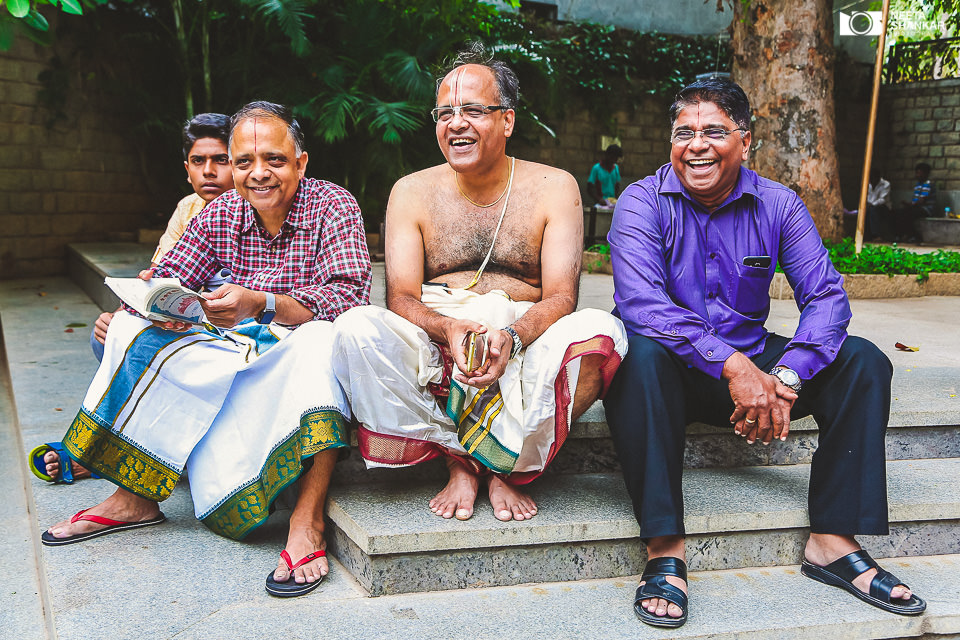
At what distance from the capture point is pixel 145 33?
855 cm

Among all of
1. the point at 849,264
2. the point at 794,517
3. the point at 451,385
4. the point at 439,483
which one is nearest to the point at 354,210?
the point at 451,385

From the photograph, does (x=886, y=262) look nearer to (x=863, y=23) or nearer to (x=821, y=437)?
(x=863, y=23)

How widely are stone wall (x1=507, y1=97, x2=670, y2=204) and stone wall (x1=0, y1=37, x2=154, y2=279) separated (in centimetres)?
591

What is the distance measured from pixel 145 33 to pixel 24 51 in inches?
50.6

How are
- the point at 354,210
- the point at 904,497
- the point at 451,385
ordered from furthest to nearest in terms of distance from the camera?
the point at 354,210 < the point at 904,497 < the point at 451,385

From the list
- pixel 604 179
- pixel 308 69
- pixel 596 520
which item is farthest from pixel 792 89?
pixel 596 520

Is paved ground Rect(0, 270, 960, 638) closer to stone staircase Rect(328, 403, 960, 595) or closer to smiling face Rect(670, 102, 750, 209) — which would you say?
stone staircase Rect(328, 403, 960, 595)

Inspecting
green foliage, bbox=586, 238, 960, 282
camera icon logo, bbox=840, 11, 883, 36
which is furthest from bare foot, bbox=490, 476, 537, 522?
camera icon logo, bbox=840, 11, 883, 36

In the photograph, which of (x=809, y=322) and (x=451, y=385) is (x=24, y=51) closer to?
(x=451, y=385)

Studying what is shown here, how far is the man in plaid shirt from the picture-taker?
236 centimetres

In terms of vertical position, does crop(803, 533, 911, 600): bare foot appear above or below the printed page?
below

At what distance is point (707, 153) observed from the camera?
8.45 feet

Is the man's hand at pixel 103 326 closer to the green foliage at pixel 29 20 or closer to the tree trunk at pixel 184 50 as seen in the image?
the green foliage at pixel 29 20

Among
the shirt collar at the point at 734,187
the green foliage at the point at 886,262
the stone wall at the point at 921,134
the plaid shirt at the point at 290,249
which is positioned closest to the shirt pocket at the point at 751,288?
the shirt collar at the point at 734,187
